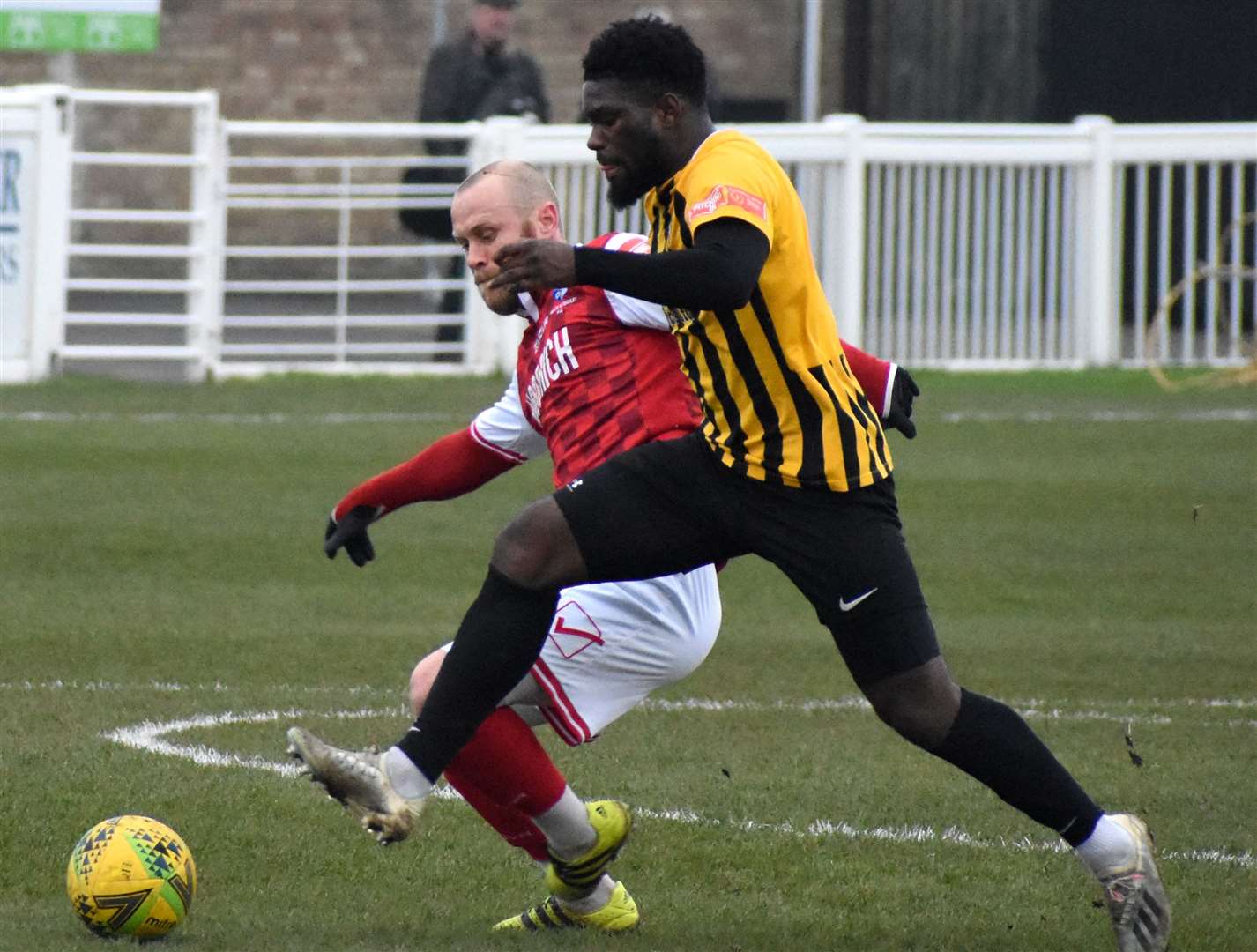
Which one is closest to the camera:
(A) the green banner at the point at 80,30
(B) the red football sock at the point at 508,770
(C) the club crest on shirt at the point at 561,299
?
(B) the red football sock at the point at 508,770

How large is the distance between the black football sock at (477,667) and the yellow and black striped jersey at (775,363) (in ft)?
1.76

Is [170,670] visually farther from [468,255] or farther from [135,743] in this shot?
[468,255]

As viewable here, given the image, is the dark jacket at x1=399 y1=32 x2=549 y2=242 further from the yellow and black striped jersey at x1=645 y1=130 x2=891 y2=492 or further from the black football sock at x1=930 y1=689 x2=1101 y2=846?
the black football sock at x1=930 y1=689 x2=1101 y2=846

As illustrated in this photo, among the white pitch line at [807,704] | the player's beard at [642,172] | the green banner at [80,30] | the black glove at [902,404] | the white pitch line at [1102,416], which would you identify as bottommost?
the white pitch line at [807,704]

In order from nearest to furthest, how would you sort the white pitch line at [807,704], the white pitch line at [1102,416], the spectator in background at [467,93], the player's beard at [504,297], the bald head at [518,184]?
1. the player's beard at [504,297]
2. the bald head at [518,184]
3. the white pitch line at [807,704]
4. the white pitch line at [1102,416]
5. the spectator in background at [467,93]

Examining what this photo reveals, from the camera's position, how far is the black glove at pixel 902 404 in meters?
5.35

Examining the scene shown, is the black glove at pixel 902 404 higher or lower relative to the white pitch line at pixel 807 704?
higher

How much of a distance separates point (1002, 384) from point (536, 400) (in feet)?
40.6

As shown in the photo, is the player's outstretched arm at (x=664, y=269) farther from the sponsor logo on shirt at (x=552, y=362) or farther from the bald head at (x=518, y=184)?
the sponsor logo on shirt at (x=552, y=362)

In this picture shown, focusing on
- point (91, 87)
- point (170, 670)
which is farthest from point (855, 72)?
point (170, 670)

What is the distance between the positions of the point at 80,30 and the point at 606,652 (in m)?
14.8

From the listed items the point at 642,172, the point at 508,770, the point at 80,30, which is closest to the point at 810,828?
the point at 508,770

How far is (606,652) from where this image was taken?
17.1ft

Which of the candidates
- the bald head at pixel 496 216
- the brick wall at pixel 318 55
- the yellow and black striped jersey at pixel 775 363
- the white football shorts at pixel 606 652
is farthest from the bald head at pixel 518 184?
the brick wall at pixel 318 55
